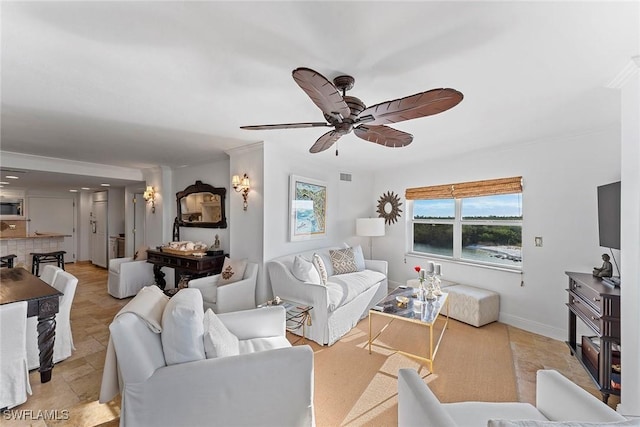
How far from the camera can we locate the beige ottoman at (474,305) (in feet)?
10.8

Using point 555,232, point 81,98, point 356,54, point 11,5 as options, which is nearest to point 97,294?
point 81,98

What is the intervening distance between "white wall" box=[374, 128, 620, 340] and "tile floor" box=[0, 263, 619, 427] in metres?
0.35

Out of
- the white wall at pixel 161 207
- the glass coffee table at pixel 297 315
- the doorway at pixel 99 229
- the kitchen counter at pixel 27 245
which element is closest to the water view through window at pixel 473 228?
the glass coffee table at pixel 297 315

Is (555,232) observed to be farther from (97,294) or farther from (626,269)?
(97,294)

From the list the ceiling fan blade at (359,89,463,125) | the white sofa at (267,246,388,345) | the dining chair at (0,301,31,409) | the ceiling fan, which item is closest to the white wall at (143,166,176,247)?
the white sofa at (267,246,388,345)

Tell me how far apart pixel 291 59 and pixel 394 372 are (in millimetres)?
2647

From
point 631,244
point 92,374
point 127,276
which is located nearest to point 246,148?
point 92,374

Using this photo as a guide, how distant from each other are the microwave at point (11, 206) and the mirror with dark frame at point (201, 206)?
18.4 ft

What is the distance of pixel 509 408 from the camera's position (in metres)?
1.32

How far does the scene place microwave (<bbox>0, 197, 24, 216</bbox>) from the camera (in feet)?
22.1

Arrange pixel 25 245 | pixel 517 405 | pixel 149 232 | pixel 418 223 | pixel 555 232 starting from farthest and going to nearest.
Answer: pixel 25 245 < pixel 149 232 < pixel 418 223 < pixel 555 232 < pixel 517 405

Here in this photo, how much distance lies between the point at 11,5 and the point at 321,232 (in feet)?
12.2

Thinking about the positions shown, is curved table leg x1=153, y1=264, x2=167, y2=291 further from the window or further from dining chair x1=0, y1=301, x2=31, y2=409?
the window

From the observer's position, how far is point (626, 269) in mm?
1744
